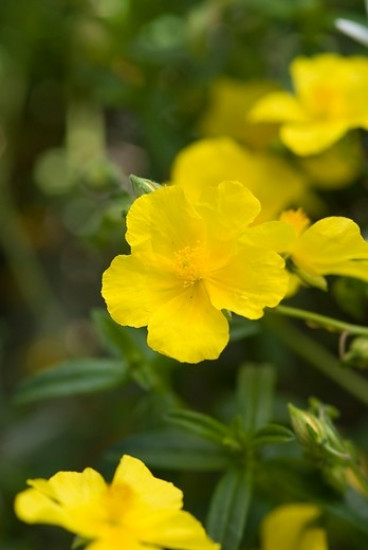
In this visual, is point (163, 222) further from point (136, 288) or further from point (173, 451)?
point (173, 451)

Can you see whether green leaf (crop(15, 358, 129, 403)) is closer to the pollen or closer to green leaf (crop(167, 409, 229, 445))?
green leaf (crop(167, 409, 229, 445))

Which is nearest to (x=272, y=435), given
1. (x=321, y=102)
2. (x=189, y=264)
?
(x=189, y=264)

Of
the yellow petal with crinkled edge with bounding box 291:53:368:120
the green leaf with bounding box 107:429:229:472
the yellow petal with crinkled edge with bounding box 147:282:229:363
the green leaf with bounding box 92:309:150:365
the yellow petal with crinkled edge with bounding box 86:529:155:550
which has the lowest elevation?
the green leaf with bounding box 107:429:229:472

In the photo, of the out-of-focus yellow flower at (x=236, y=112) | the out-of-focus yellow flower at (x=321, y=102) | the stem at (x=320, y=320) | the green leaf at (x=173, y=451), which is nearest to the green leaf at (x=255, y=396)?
the green leaf at (x=173, y=451)

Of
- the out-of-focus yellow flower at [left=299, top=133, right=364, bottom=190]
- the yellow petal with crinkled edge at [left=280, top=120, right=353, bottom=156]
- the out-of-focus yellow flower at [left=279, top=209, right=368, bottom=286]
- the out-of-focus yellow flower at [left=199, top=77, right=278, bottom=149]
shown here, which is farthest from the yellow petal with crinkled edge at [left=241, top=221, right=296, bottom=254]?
the out-of-focus yellow flower at [left=199, top=77, right=278, bottom=149]

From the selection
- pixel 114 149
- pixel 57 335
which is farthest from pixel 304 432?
pixel 114 149

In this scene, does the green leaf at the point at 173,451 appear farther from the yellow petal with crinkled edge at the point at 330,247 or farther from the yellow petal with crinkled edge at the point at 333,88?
the yellow petal with crinkled edge at the point at 333,88

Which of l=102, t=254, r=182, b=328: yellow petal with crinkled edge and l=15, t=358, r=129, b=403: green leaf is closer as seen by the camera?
l=102, t=254, r=182, b=328: yellow petal with crinkled edge
